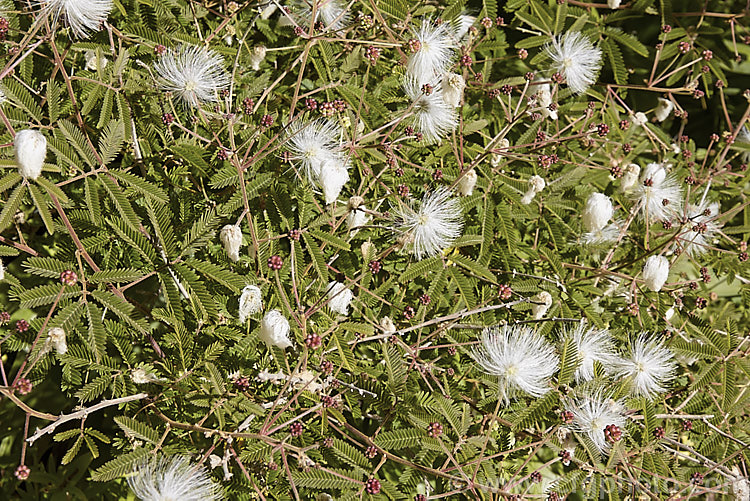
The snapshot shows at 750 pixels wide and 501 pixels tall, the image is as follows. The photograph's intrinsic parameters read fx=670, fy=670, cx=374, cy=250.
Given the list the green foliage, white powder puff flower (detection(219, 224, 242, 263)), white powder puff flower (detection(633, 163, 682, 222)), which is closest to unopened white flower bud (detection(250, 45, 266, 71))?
the green foliage

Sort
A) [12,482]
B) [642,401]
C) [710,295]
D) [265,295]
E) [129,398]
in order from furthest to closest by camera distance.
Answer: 1. [710,295]
2. [12,482]
3. [642,401]
4. [265,295]
5. [129,398]

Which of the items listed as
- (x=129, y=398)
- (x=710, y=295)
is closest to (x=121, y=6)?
(x=129, y=398)

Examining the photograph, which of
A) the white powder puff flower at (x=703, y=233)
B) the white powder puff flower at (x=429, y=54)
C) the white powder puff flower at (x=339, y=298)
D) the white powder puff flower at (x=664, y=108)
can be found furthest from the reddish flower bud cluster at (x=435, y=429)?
the white powder puff flower at (x=664, y=108)

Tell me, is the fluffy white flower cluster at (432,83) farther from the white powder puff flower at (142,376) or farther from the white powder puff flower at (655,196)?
the white powder puff flower at (142,376)

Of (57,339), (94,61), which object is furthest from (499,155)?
(57,339)

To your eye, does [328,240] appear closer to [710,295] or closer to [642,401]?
[642,401]

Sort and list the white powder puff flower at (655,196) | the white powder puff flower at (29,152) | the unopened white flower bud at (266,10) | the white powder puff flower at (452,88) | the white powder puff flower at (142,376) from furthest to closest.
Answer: the white powder puff flower at (655,196)
the unopened white flower bud at (266,10)
the white powder puff flower at (452,88)
the white powder puff flower at (142,376)
the white powder puff flower at (29,152)
